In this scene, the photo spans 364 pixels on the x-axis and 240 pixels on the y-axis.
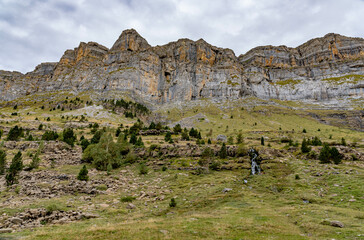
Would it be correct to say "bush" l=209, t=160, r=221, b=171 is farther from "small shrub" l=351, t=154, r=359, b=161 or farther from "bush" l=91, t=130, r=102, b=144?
"bush" l=91, t=130, r=102, b=144

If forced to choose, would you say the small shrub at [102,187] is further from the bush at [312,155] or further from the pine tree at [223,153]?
the bush at [312,155]

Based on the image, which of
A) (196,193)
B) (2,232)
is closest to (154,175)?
(196,193)

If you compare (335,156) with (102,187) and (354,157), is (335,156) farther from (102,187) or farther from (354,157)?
(102,187)

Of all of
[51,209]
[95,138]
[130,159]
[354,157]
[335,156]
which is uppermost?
[95,138]

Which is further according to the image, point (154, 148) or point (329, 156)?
point (154, 148)

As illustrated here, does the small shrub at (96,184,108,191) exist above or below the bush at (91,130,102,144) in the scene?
below

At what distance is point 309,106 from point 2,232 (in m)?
182

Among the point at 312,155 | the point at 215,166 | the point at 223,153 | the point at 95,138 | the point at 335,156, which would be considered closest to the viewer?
the point at 335,156

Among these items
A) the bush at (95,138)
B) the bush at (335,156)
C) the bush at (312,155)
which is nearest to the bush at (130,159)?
the bush at (95,138)

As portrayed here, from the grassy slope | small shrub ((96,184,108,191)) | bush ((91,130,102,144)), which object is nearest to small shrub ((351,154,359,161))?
the grassy slope

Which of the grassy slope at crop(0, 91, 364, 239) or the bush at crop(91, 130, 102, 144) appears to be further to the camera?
the bush at crop(91, 130, 102, 144)

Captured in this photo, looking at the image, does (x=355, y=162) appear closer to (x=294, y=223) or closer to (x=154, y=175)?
(x=294, y=223)

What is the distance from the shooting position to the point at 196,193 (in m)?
27.2

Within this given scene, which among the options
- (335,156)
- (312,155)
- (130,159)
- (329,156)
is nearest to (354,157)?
(335,156)
